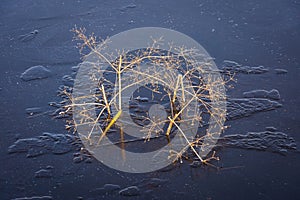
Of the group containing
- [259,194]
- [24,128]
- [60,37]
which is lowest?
[259,194]

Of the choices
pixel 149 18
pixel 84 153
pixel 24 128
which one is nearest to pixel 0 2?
pixel 149 18

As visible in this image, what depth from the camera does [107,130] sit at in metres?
2.21

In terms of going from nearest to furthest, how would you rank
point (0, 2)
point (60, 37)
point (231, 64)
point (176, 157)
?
1. point (176, 157)
2. point (231, 64)
3. point (60, 37)
4. point (0, 2)

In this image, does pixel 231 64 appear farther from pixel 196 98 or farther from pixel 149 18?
pixel 149 18

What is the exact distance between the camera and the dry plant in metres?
2.18

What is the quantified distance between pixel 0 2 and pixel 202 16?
1.22 m

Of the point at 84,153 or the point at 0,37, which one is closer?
the point at 84,153

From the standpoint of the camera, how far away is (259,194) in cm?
194

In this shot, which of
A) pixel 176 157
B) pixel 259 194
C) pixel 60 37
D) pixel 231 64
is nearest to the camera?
pixel 259 194

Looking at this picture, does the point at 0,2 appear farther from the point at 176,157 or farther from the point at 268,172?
the point at 268,172

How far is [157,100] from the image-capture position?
2355 millimetres

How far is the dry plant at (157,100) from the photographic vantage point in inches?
85.9

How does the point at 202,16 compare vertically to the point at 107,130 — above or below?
above

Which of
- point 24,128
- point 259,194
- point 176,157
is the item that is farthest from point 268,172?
point 24,128
